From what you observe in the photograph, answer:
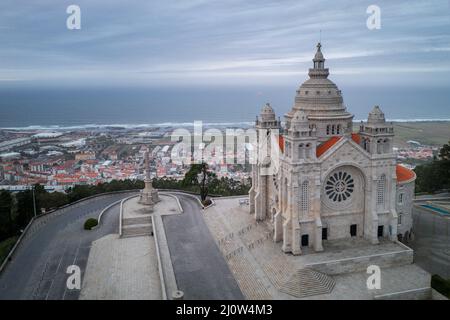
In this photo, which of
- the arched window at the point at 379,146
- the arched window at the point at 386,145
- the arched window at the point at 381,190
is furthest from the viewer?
the arched window at the point at 381,190

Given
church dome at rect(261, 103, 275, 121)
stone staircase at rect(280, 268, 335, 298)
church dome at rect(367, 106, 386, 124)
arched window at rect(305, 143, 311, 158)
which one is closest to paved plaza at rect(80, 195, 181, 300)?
stone staircase at rect(280, 268, 335, 298)

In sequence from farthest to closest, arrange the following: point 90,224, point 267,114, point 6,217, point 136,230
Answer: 1. point 6,217
2. point 90,224
3. point 136,230
4. point 267,114

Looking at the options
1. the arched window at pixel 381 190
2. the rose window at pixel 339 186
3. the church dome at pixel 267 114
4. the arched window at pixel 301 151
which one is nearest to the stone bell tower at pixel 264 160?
the church dome at pixel 267 114

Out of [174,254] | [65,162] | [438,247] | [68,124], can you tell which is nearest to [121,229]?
[174,254]

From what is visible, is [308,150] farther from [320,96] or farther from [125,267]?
[125,267]

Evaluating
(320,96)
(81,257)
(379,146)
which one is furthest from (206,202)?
(379,146)

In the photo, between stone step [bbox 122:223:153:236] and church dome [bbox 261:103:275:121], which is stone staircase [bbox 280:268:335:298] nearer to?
church dome [bbox 261:103:275:121]

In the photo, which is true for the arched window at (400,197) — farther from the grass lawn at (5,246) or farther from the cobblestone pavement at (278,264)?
the grass lawn at (5,246)
